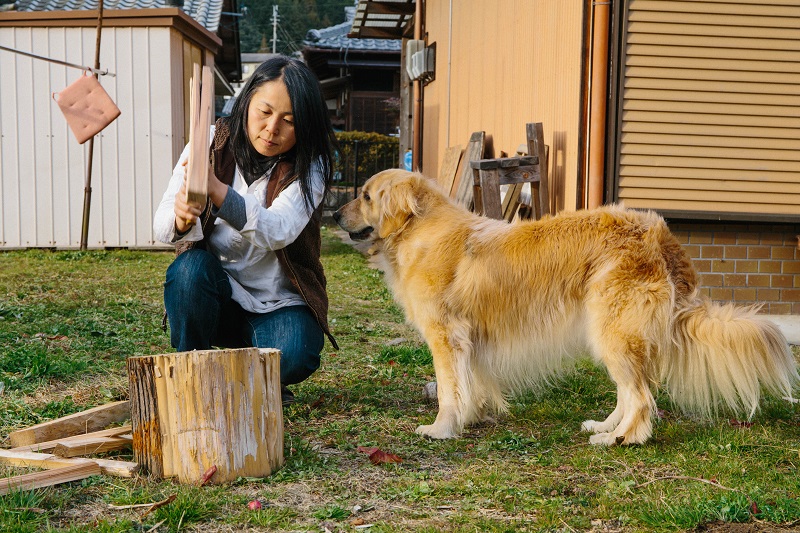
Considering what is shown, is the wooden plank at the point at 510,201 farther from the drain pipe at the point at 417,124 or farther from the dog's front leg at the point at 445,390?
the drain pipe at the point at 417,124

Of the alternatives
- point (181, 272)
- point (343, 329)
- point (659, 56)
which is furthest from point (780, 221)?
point (181, 272)

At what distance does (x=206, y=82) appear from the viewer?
2.95 m

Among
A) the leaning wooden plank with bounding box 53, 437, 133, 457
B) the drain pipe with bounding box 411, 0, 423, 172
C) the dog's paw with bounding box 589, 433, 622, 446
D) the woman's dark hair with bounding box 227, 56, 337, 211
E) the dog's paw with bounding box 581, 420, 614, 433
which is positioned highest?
the drain pipe with bounding box 411, 0, 423, 172

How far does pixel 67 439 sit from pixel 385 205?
171cm

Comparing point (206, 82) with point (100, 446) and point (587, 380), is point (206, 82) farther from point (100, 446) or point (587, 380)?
point (587, 380)

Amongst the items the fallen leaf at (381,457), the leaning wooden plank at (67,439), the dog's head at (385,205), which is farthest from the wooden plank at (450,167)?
the leaning wooden plank at (67,439)

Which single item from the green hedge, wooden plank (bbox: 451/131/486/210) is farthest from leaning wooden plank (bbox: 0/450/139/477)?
the green hedge

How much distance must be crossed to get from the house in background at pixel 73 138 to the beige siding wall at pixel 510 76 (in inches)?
156

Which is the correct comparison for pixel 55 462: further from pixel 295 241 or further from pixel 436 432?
pixel 436 432

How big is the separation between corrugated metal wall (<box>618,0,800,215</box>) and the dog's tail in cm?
292

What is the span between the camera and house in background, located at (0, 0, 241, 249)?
35.3 feet

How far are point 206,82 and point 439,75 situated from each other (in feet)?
34.5

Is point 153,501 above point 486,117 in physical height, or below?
below

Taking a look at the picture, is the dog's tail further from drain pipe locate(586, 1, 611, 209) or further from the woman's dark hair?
drain pipe locate(586, 1, 611, 209)
